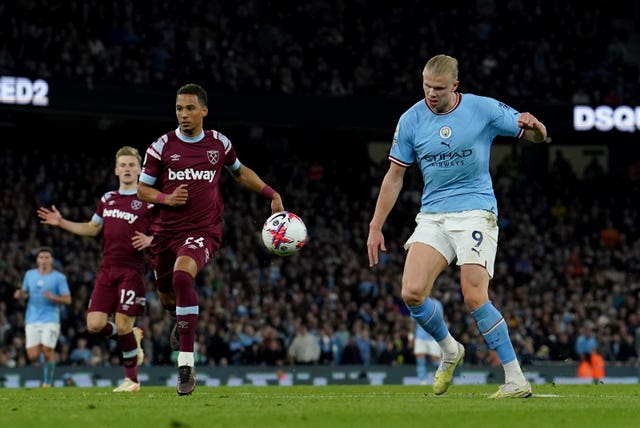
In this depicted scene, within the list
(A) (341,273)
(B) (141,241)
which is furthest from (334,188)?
(B) (141,241)

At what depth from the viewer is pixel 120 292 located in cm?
1288

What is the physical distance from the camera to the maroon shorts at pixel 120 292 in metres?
12.9

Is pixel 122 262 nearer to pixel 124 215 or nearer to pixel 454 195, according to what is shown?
pixel 124 215

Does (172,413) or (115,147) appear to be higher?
(115,147)

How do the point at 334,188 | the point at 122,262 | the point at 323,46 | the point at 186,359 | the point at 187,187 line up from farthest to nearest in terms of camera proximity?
1. the point at 334,188
2. the point at 323,46
3. the point at 122,262
4. the point at 187,187
5. the point at 186,359

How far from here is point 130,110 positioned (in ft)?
90.0

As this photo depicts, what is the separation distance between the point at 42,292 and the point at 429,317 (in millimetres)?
8850

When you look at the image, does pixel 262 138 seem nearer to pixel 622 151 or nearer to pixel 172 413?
pixel 622 151

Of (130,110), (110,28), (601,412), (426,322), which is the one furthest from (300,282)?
(601,412)

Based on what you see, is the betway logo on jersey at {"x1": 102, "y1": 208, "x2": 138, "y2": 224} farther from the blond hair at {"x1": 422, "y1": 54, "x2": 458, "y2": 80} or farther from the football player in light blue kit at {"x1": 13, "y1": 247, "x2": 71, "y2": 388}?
the blond hair at {"x1": 422, "y1": 54, "x2": 458, "y2": 80}

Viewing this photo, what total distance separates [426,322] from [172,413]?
107 inches

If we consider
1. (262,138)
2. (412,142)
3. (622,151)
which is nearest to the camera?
(412,142)

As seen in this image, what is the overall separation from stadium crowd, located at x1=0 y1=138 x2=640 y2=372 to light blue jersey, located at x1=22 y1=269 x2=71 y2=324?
463cm

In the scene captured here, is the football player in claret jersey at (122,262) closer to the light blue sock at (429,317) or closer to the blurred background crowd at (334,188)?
the light blue sock at (429,317)
